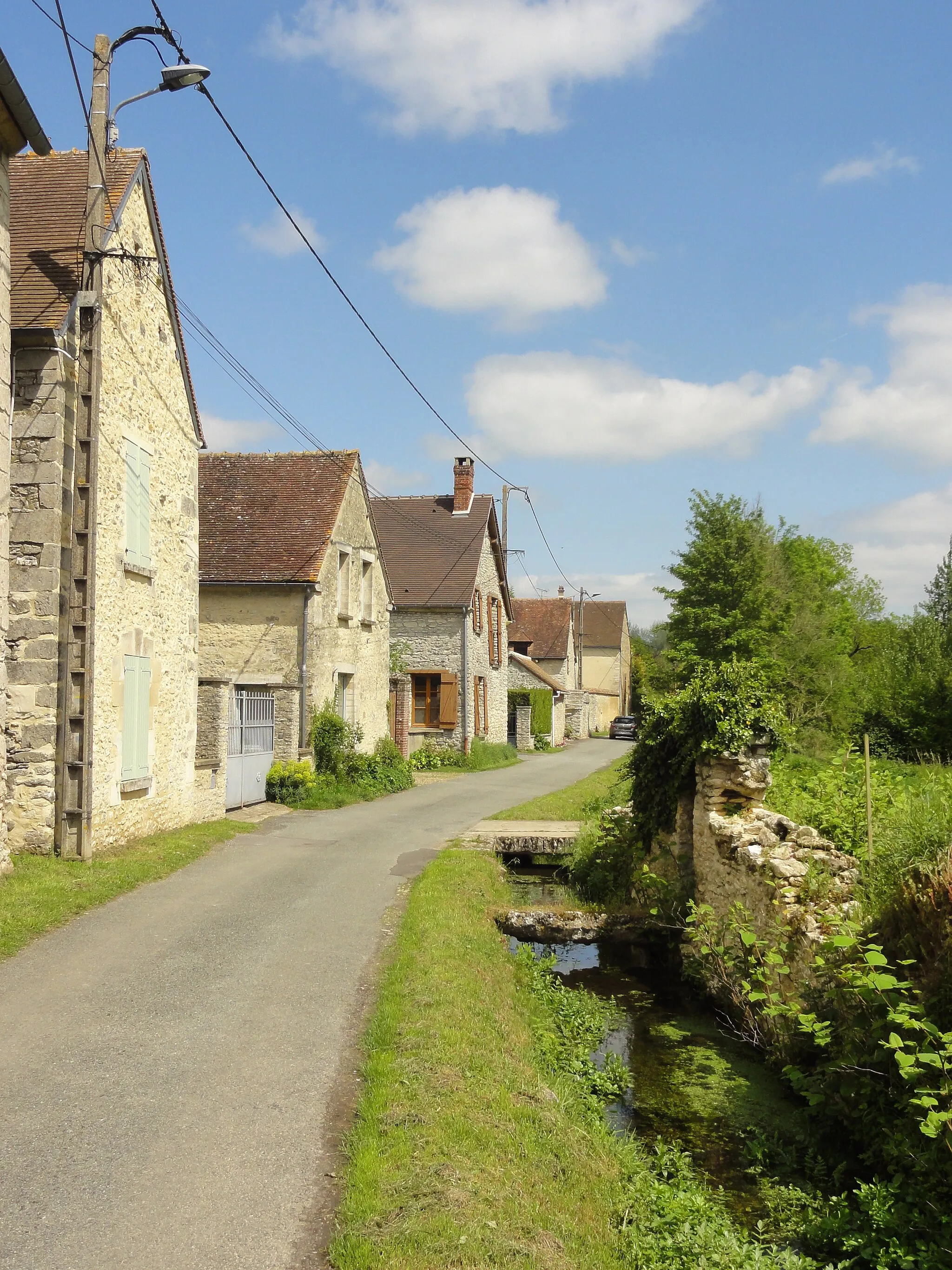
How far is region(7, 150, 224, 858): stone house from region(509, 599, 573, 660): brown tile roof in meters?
40.9

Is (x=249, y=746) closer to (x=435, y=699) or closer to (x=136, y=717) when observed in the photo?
(x=136, y=717)

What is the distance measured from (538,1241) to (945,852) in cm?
384

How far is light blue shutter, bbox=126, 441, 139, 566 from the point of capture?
12.2 metres

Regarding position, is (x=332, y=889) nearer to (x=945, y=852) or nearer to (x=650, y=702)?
(x=650, y=702)

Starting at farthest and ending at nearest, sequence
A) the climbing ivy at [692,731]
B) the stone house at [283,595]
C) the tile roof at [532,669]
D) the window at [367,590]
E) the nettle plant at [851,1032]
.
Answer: the tile roof at [532,669], the window at [367,590], the stone house at [283,595], the climbing ivy at [692,731], the nettle plant at [851,1032]

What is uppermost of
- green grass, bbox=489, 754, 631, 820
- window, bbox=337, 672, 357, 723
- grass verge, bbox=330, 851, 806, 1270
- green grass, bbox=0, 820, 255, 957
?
window, bbox=337, 672, 357, 723

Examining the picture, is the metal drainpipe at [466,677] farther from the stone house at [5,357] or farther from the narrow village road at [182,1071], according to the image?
the stone house at [5,357]

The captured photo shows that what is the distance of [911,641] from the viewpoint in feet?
89.8

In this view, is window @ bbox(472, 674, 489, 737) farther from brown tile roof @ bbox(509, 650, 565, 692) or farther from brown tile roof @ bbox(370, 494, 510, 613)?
brown tile roof @ bbox(509, 650, 565, 692)

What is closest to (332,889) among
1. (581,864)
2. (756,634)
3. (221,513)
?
(581,864)

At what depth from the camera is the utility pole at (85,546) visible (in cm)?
1073

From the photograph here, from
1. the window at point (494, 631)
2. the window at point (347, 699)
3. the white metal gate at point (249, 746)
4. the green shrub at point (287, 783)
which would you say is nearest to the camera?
the white metal gate at point (249, 746)

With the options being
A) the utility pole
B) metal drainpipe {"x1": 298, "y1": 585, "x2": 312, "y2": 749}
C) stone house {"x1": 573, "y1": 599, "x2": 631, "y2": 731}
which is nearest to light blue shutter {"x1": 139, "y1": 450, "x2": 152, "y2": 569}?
the utility pole

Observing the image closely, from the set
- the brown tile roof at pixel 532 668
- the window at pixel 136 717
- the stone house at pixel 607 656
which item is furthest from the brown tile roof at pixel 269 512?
the stone house at pixel 607 656
